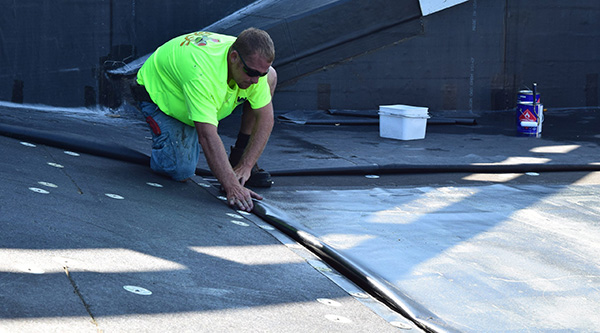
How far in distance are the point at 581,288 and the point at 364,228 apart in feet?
2.89

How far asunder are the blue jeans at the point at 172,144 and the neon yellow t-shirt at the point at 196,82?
49 mm

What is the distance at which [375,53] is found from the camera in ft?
20.5

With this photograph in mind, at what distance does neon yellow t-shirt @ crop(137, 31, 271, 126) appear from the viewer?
2787 mm

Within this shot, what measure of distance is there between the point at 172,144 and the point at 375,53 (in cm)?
348

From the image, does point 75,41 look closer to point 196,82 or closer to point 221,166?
point 196,82

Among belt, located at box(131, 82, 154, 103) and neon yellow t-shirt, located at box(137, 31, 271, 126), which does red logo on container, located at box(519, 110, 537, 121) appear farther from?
belt, located at box(131, 82, 154, 103)

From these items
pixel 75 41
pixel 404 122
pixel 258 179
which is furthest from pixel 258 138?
pixel 75 41

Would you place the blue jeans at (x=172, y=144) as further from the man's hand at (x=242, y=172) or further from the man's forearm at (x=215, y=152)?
the man's forearm at (x=215, y=152)

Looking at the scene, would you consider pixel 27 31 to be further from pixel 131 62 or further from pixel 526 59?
pixel 526 59

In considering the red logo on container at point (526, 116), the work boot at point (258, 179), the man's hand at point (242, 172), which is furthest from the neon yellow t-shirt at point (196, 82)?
the red logo on container at point (526, 116)

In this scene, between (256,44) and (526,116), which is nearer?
(256,44)

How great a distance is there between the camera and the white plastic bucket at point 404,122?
4992mm

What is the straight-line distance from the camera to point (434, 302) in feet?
6.47

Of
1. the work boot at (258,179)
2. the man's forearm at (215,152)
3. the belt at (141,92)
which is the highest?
the belt at (141,92)
